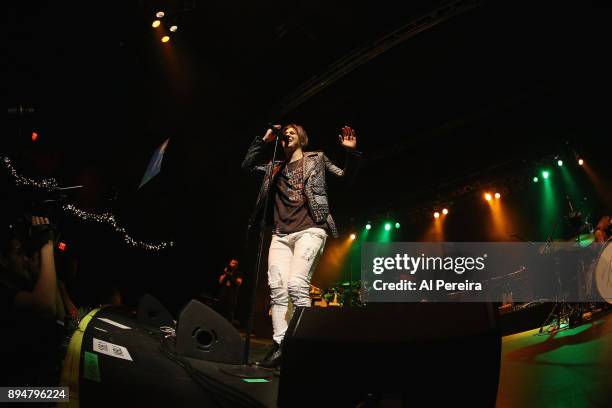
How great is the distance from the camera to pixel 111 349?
1.65 meters

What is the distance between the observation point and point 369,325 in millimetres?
1022

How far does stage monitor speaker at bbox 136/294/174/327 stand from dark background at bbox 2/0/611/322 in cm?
212

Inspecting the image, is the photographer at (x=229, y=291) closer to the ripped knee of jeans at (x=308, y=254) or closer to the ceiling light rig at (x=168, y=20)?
the ceiling light rig at (x=168, y=20)

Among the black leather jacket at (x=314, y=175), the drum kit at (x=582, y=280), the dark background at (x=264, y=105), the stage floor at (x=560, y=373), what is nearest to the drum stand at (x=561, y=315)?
the drum kit at (x=582, y=280)

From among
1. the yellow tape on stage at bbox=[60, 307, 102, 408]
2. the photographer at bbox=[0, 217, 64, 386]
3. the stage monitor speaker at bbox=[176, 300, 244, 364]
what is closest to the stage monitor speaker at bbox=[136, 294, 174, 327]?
the stage monitor speaker at bbox=[176, 300, 244, 364]

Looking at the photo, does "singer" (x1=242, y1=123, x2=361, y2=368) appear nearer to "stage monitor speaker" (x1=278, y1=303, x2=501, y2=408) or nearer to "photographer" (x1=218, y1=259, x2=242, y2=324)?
"stage monitor speaker" (x1=278, y1=303, x2=501, y2=408)

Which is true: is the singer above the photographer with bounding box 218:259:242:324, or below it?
above

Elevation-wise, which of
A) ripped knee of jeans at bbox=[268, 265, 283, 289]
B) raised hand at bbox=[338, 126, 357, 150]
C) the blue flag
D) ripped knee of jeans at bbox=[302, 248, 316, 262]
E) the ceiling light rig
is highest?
the ceiling light rig

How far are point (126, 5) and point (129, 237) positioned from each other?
775 centimetres

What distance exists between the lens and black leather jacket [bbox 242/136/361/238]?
2.73 metres

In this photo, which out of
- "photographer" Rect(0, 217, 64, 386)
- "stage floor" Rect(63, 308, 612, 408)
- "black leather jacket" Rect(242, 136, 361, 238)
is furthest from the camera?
"black leather jacket" Rect(242, 136, 361, 238)

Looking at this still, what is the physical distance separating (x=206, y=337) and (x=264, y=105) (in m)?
5.81

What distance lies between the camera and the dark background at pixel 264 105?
5.47 m

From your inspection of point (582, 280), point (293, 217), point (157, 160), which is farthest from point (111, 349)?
point (157, 160)
